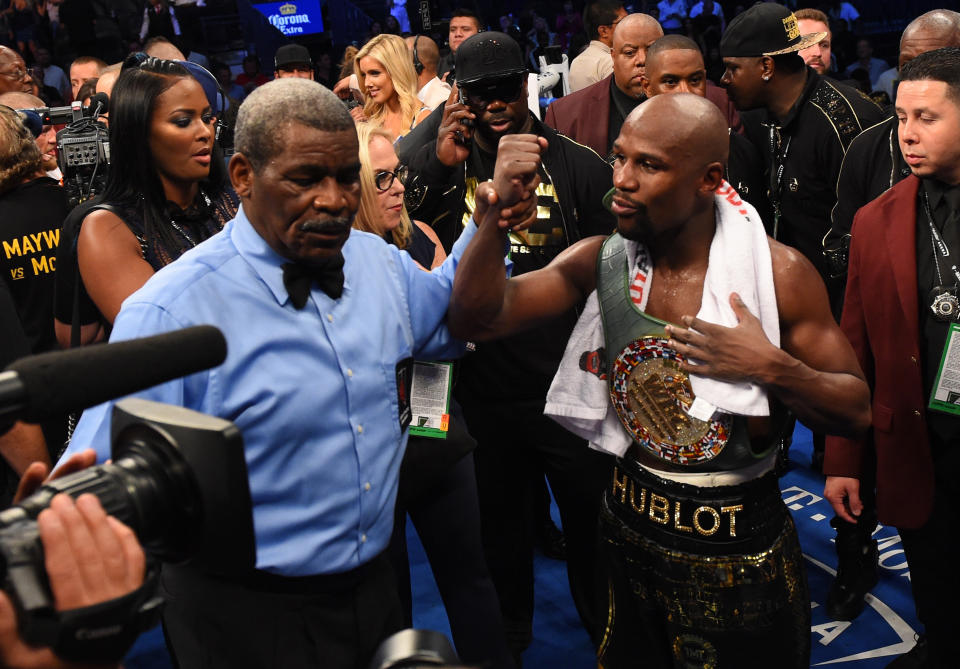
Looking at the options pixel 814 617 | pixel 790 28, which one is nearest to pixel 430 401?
pixel 814 617

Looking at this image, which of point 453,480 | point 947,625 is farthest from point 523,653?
point 947,625

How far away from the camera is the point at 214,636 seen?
66.0 inches

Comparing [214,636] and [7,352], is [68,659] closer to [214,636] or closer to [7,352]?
[214,636]

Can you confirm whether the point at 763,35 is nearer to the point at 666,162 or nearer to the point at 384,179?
the point at 384,179

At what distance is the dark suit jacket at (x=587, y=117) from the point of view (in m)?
4.36

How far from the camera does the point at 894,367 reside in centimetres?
259

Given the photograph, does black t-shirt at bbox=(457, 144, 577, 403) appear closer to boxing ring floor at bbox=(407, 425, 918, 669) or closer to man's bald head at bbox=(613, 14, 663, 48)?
boxing ring floor at bbox=(407, 425, 918, 669)

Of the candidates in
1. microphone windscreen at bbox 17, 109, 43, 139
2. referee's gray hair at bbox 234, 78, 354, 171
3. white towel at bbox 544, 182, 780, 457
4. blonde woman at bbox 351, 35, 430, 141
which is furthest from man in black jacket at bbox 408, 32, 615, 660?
blonde woman at bbox 351, 35, 430, 141

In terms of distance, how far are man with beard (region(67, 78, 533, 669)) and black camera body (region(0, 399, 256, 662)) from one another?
0.53 meters

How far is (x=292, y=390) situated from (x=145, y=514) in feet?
2.17

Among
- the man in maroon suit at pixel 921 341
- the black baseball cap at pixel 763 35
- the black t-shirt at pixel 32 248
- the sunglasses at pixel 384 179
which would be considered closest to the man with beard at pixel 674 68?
the black baseball cap at pixel 763 35

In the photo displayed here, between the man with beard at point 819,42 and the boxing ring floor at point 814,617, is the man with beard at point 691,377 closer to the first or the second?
the boxing ring floor at point 814,617

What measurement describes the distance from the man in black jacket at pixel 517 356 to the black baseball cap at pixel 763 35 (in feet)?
5.07

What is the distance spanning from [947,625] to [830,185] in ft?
6.94
